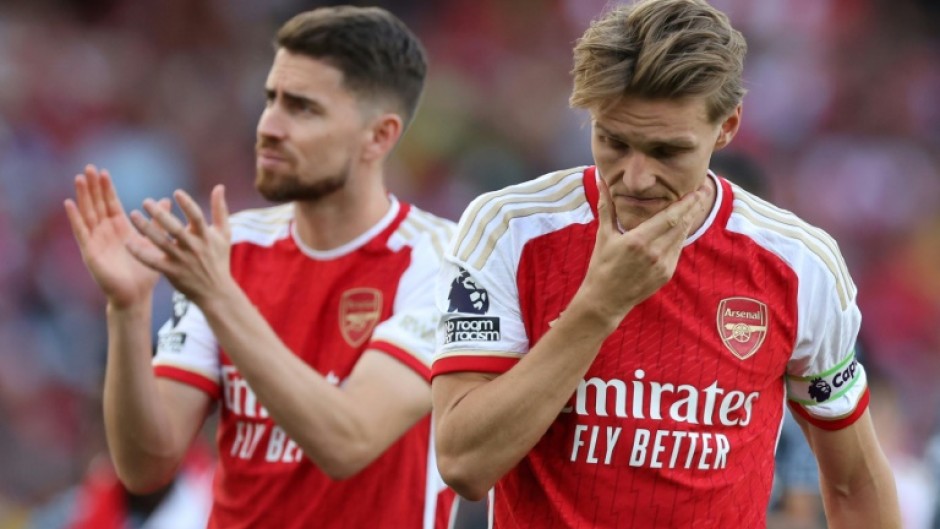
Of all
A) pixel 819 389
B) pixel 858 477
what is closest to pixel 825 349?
pixel 819 389

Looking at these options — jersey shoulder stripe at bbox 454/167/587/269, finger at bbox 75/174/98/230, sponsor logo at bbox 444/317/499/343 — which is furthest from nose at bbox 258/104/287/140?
sponsor logo at bbox 444/317/499/343

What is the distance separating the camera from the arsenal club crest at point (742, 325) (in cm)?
334

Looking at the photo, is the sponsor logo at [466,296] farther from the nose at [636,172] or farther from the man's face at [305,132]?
the man's face at [305,132]

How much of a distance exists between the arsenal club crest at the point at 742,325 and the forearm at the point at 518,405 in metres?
0.45

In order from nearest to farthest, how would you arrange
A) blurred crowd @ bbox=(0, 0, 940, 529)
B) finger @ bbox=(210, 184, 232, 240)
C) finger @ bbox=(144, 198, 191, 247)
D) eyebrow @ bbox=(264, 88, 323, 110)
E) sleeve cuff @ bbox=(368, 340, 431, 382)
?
1. finger @ bbox=(144, 198, 191, 247)
2. finger @ bbox=(210, 184, 232, 240)
3. sleeve cuff @ bbox=(368, 340, 431, 382)
4. eyebrow @ bbox=(264, 88, 323, 110)
5. blurred crowd @ bbox=(0, 0, 940, 529)

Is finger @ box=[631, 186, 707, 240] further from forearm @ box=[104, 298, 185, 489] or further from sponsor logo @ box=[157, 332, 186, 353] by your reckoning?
sponsor logo @ box=[157, 332, 186, 353]

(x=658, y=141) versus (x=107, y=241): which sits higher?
(x=658, y=141)

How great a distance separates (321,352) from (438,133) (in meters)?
8.16

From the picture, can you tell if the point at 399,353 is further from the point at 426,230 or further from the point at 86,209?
the point at 86,209

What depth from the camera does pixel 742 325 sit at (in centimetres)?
334

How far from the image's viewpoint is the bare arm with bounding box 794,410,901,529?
3.49 metres

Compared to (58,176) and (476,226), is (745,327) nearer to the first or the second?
(476,226)

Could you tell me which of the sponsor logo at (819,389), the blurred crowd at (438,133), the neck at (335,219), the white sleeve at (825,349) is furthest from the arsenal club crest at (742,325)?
the blurred crowd at (438,133)

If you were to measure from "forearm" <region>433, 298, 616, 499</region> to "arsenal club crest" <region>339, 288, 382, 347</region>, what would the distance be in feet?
4.44
